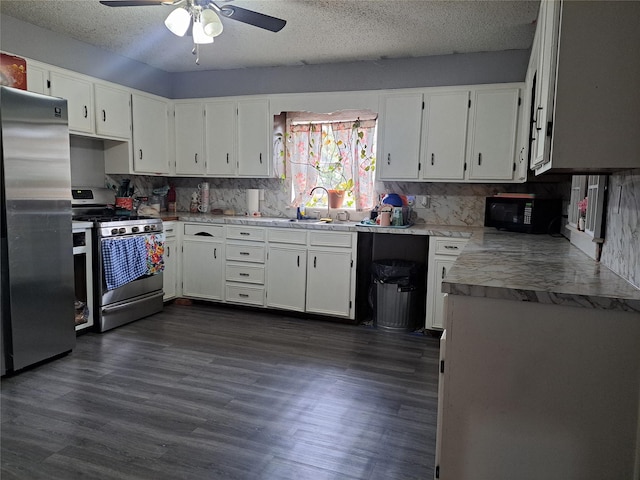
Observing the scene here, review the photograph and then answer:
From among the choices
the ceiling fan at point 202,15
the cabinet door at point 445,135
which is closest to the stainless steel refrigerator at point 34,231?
the ceiling fan at point 202,15

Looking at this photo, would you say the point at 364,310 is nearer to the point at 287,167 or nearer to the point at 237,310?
the point at 237,310

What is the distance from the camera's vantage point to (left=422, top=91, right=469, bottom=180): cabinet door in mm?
3842

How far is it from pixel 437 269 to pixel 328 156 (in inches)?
66.6

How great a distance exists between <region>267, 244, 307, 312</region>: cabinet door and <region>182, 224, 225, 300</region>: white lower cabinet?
1.79 ft

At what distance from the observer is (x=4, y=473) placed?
1.83 m

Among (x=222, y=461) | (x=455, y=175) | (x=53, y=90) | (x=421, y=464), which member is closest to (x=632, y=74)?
(x=421, y=464)

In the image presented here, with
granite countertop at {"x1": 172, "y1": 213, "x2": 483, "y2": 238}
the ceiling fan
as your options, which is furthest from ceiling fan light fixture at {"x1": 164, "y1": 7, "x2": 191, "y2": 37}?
granite countertop at {"x1": 172, "y1": 213, "x2": 483, "y2": 238}

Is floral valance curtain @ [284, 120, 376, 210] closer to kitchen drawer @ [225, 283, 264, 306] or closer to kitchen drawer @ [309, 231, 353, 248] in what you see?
kitchen drawer @ [309, 231, 353, 248]

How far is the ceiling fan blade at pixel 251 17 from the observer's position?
8.50 ft

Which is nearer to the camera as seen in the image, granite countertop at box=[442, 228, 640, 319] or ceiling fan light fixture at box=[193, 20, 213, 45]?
granite countertop at box=[442, 228, 640, 319]

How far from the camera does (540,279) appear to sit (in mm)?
1609

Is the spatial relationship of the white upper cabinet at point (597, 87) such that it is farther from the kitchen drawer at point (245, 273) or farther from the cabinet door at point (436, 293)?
the kitchen drawer at point (245, 273)

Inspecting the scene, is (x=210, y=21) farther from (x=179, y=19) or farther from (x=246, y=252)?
(x=246, y=252)

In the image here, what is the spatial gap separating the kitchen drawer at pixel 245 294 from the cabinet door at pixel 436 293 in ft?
5.22
